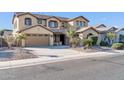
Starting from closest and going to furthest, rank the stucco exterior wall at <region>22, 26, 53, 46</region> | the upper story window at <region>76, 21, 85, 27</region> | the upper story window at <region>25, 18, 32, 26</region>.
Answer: the stucco exterior wall at <region>22, 26, 53, 46</region> → the upper story window at <region>25, 18, 32, 26</region> → the upper story window at <region>76, 21, 85, 27</region>

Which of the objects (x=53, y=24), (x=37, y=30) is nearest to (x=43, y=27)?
(x=37, y=30)

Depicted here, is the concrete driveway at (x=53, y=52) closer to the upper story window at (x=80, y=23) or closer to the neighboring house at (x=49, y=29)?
the neighboring house at (x=49, y=29)

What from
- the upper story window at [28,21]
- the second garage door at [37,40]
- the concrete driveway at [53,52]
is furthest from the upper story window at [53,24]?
the concrete driveway at [53,52]

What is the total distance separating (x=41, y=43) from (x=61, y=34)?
5.14 metres

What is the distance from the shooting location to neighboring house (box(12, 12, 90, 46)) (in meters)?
30.2

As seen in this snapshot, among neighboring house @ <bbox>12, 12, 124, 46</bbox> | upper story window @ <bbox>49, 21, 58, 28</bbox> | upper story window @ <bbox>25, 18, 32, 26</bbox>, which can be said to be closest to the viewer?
neighboring house @ <bbox>12, 12, 124, 46</bbox>

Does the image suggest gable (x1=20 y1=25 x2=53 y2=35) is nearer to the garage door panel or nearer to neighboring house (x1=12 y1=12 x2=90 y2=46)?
neighboring house (x1=12 y1=12 x2=90 y2=46)

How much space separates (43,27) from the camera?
30.9m

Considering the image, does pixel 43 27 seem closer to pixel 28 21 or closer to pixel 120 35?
pixel 28 21

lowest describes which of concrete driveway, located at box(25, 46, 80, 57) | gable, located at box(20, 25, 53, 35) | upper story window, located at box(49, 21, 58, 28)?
concrete driveway, located at box(25, 46, 80, 57)

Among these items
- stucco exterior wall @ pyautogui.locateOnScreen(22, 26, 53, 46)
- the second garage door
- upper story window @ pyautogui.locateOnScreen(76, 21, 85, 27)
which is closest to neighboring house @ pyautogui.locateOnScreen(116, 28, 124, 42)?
upper story window @ pyautogui.locateOnScreen(76, 21, 85, 27)

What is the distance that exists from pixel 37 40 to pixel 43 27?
245 centimetres
